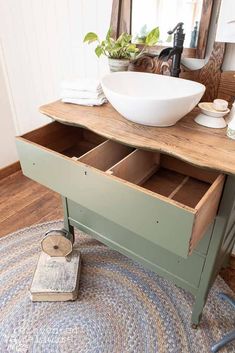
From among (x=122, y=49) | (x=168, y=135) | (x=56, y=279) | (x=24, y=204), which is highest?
(x=122, y=49)

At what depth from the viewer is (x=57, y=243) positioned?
4.42 ft

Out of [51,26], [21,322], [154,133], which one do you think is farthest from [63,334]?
[51,26]

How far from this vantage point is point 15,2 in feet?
5.32

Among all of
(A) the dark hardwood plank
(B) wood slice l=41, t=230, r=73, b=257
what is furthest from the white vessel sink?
(A) the dark hardwood plank

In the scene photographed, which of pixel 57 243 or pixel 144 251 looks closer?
pixel 144 251

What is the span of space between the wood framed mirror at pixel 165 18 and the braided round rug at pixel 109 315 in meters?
1.10

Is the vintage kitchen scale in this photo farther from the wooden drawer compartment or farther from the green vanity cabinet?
the wooden drawer compartment

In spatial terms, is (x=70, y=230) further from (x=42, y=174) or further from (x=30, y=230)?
(x=42, y=174)

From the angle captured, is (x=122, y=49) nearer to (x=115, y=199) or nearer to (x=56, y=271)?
(x=115, y=199)

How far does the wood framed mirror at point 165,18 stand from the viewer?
1.07 metres

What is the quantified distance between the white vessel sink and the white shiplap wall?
438 mm

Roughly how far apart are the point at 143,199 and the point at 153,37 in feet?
2.53

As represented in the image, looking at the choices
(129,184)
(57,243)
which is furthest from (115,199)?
(57,243)

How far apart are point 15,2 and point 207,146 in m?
1.49
